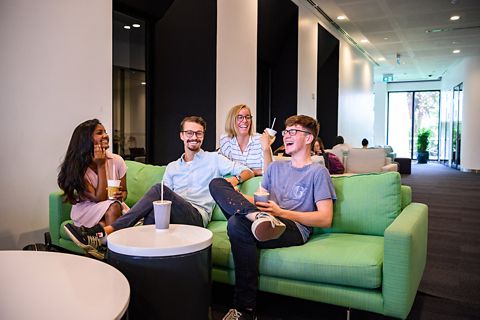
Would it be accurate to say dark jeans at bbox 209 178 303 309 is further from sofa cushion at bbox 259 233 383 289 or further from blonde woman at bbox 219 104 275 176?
blonde woman at bbox 219 104 275 176

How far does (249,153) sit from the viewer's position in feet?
11.2

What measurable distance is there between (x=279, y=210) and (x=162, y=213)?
713 millimetres

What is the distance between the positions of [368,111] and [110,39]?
11819mm

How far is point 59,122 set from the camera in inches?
142

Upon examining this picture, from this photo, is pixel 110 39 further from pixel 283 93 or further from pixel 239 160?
pixel 283 93

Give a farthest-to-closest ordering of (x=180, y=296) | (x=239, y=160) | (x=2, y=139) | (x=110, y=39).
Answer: (x=110, y=39)
(x=239, y=160)
(x=2, y=139)
(x=180, y=296)

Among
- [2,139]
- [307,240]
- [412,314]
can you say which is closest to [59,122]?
[2,139]

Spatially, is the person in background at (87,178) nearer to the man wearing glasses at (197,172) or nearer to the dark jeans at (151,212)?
the dark jeans at (151,212)

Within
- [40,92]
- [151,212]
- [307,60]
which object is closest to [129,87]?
[40,92]

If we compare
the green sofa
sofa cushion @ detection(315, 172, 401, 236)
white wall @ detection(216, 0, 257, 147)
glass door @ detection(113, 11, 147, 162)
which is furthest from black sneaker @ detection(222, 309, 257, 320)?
white wall @ detection(216, 0, 257, 147)

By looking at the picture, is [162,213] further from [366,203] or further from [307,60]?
[307,60]

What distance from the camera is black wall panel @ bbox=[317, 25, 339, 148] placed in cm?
998

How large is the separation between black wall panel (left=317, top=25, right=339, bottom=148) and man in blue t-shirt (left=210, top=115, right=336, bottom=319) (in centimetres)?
748

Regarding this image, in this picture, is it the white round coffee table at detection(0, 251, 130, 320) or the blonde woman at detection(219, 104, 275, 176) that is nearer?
the white round coffee table at detection(0, 251, 130, 320)
